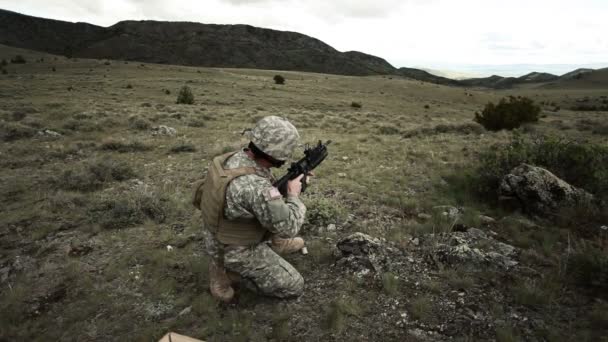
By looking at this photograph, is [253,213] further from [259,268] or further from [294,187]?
[259,268]

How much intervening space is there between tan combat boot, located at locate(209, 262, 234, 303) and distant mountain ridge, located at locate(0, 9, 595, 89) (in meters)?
127

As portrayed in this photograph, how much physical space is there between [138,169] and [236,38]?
5897 inches

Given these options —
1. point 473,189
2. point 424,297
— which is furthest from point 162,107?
point 424,297

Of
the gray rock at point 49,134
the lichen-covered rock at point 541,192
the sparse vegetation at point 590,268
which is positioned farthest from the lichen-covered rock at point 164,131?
the sparse vegetation at point 590,268

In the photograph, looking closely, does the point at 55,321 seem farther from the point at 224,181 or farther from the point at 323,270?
the point at 323,270

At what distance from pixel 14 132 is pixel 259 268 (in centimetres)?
1126

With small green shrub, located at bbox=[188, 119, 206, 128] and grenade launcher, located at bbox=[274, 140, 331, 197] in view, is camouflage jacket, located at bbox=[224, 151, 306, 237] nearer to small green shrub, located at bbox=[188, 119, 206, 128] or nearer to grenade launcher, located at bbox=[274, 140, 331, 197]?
grenade launcher, located at bbox=[274, 140, 331, 197]

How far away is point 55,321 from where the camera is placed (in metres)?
3.43

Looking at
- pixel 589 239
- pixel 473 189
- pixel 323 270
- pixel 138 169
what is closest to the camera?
pixel 323 270

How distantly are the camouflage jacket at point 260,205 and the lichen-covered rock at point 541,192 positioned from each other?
4.21m

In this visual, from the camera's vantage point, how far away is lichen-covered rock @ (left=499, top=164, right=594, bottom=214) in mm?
5082

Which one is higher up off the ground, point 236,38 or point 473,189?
point 236,38

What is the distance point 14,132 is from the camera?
1035cm

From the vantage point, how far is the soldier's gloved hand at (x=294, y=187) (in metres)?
3.38
